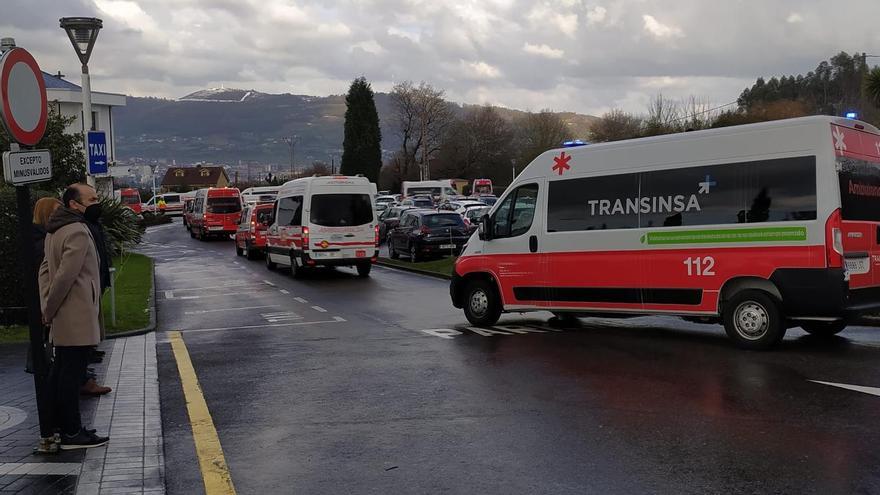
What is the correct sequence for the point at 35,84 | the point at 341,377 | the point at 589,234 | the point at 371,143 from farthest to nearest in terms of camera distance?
the point at 371,143 → the point at 589,234 → the point at 341,377 → the point at 35,84

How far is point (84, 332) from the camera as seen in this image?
576 cm

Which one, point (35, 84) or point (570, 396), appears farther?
point (570, 396)

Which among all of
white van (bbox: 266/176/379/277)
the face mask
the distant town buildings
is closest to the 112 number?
the face mask

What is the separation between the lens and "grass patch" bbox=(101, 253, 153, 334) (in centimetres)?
1283

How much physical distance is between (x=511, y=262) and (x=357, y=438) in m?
6.15

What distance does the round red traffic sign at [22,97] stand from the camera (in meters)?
5.49

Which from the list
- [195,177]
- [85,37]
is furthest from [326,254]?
[195,177]

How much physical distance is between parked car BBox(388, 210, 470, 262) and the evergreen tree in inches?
2598

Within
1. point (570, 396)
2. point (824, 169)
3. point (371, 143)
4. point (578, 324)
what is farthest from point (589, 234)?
point (371, 143)

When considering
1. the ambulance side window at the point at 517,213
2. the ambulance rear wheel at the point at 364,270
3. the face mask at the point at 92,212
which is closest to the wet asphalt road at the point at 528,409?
the ambulance side window at the point at 517,213

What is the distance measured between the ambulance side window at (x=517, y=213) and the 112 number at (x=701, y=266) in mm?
2582

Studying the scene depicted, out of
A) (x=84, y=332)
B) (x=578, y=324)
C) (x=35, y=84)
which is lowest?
(x=578, y=324)

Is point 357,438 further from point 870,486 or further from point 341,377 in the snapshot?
point 870,486

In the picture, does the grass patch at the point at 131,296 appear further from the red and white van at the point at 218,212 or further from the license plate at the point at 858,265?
the red and white van at the point at 218,212
